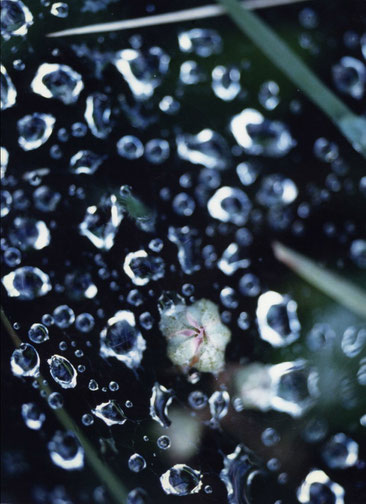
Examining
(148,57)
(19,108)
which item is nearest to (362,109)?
(148,57)

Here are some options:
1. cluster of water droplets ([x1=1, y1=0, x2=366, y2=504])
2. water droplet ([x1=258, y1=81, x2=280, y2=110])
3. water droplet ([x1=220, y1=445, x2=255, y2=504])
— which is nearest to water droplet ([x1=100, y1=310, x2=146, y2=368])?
cluster of water droplets ([x1=1, y1=0, x2=366, y2=504])

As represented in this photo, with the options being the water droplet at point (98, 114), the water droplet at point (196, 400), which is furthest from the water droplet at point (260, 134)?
the water droplet at point (196, 400)

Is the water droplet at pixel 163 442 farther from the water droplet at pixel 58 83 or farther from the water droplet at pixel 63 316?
the water droplet at pixel 58 83

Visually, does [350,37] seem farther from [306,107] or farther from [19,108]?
[19,108]

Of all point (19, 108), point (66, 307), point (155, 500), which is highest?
point (19, 108)

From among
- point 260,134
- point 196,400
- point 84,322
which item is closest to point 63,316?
point 84,322
